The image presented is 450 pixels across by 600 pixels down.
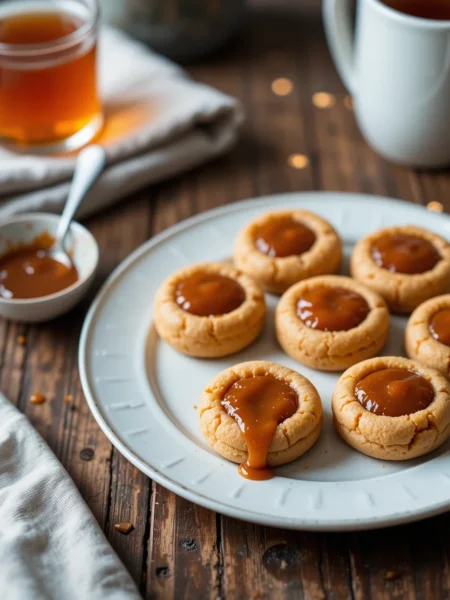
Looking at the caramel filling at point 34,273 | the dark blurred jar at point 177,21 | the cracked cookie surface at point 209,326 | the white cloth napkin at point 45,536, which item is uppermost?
the dark blurred jar at point 177,21

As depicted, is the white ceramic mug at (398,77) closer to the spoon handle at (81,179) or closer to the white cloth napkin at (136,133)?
the white cloth napkin at (136,133)

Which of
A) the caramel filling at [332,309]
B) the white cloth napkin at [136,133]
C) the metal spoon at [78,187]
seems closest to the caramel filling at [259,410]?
the caramel filling at [332,309]

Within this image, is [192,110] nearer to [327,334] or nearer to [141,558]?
[327,334]

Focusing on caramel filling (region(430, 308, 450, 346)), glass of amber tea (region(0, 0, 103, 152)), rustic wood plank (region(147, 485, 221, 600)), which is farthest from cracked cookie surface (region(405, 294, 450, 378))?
glass of amber tea (region(0, 0, 103, 152))

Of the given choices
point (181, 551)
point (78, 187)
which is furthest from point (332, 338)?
point (78, 187)

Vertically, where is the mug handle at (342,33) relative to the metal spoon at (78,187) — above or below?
above

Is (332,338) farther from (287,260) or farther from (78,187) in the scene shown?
(78,187)

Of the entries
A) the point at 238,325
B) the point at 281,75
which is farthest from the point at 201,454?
the point at 281,75

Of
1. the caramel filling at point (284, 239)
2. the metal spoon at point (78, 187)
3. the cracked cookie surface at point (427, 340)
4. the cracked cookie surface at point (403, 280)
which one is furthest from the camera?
the metal spoon at point (78, 187)
